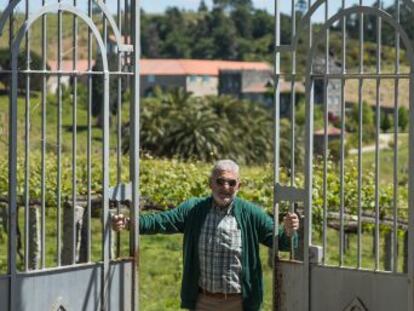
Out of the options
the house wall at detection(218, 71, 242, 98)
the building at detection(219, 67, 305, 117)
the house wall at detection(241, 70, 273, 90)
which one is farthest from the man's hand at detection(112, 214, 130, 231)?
the house wall at detection(218, 71, 242, 98)

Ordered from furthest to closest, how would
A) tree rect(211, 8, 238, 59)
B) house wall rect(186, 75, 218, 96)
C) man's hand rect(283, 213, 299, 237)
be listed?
tree rect(211, 8, 238, 59)
house wall rect(186, 75, 218, 96)
man's hand rect(283, 213, 299, 237)

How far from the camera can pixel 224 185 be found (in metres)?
6.23

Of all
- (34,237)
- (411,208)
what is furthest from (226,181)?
(34,237)

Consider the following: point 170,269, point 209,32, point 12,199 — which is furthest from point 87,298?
point 209,32

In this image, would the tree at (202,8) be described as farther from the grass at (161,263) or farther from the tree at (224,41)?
the grass at (161,263)

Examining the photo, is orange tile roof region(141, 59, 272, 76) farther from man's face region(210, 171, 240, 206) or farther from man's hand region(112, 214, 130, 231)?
man's face region(210, 171, 240, 206)

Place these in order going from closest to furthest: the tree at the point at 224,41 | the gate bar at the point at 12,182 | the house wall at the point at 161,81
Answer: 1. the gate bar at the point at 12,182
2. the house wall at the point at 161,81
3. the tree at the point at 224,41

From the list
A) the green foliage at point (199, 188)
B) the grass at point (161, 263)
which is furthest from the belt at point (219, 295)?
the green foliage at point (199, 188)

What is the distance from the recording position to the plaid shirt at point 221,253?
247 inches

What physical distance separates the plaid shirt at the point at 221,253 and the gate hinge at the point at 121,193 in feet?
2.03

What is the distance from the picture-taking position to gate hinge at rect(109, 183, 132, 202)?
657 cm

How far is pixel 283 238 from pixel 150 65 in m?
99.3

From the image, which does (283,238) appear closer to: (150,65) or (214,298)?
(214,298)

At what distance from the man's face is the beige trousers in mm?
621
